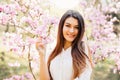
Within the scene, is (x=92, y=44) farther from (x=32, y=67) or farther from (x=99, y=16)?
(x=32, y=67)

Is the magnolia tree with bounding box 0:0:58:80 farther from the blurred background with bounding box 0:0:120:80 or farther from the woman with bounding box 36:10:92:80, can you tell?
the woman with bounding box 36:10:92:80

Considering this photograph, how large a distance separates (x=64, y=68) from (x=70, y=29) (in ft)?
0.77

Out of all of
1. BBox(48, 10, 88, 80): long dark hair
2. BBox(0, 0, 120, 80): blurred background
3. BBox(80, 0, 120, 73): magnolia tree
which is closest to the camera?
BBox(48, 10, 88, 80): long dark hair

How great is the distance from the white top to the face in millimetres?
70

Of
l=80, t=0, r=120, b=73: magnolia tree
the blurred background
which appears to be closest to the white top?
the blurred background

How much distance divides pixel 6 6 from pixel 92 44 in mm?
826

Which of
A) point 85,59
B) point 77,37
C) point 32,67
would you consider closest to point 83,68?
point 85,59

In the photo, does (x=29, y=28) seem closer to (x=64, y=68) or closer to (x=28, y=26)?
(x=28, y=26)

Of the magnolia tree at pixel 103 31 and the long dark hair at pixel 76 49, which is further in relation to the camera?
the magnolia tree at pixel 103 31

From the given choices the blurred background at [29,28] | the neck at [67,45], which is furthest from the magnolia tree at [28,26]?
the neck at [67,45]

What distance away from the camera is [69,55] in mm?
1896

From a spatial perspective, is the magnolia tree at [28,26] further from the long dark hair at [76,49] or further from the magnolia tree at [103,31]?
the long dark hair at [76,49]

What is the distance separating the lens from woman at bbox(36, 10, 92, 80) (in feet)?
6.03

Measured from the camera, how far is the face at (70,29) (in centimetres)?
188
